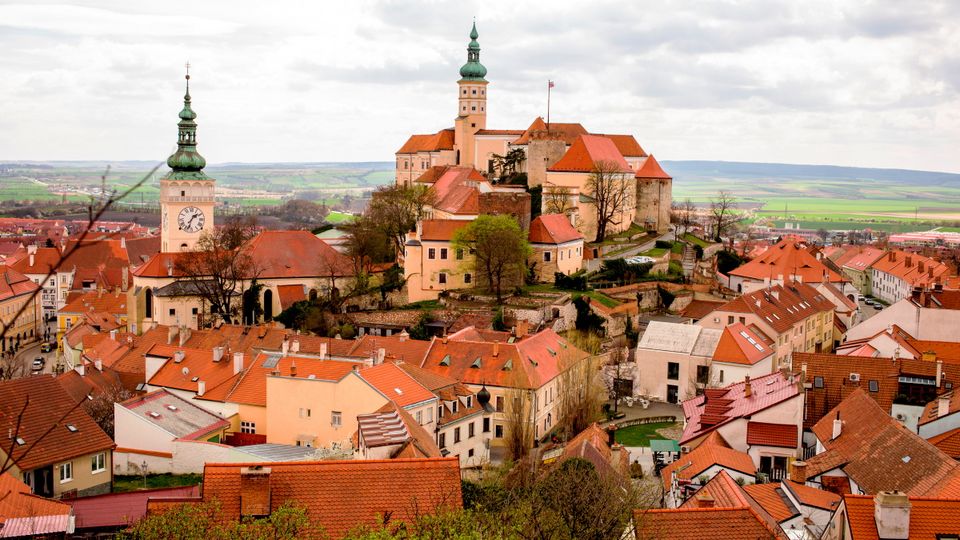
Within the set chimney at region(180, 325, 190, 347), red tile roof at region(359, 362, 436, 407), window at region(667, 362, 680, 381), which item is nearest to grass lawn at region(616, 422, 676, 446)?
window at region(667, 362, 680, 381)

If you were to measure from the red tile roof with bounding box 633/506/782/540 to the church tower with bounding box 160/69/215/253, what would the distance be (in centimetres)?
5132

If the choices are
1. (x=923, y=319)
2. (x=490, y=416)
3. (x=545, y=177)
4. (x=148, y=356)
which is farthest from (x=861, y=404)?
(x=545, y=177)

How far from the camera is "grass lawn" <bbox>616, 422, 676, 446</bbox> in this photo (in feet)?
130

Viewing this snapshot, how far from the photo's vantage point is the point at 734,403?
35094mm

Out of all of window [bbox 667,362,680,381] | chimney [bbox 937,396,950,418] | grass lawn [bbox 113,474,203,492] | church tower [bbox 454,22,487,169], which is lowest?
grass lawn [bbox 113,474,203,492]

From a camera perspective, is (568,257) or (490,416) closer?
(490,416)

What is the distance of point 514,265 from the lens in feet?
186

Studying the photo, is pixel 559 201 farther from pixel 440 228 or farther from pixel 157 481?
pixel 157 481

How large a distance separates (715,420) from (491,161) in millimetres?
45785

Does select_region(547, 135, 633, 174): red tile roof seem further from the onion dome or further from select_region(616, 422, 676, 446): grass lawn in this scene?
the onion dome

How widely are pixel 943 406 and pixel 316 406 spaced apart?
2001 cm

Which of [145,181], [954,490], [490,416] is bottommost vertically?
[490,416]

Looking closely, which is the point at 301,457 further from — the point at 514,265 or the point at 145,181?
the point at 514,265

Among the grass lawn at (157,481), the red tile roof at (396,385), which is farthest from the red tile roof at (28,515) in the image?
the red tile roof at (396,385)
